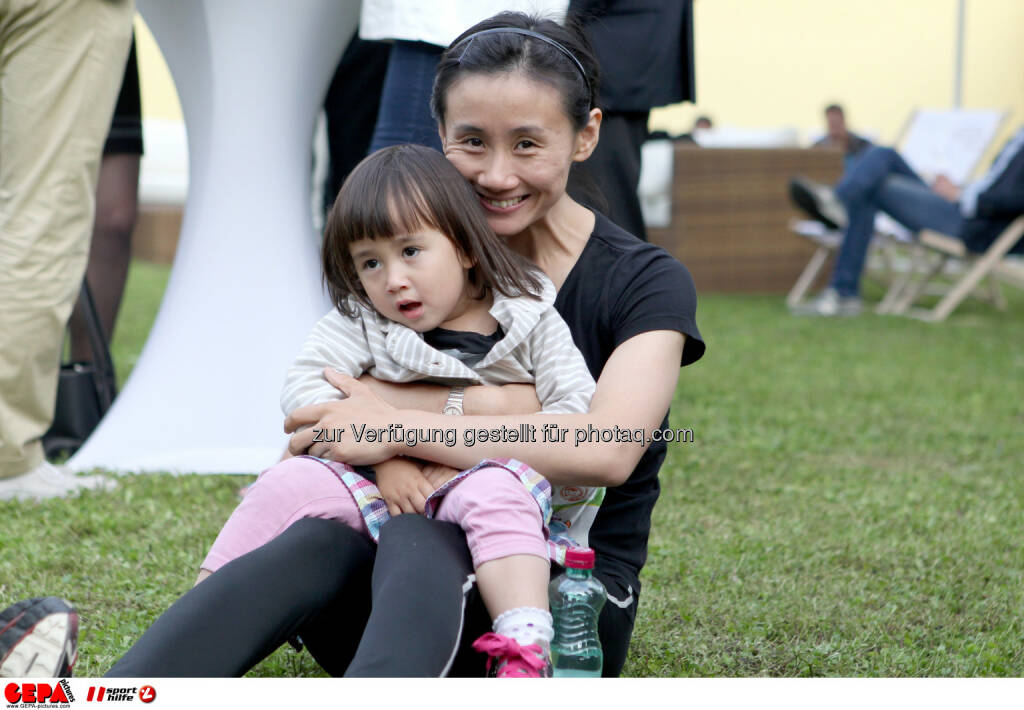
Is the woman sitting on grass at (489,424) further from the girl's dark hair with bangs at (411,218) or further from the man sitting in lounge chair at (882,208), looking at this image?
the man sitting in lounge chair at (882,208)

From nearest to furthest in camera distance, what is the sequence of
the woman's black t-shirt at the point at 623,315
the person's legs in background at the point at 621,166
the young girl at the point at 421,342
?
1. the young girl at the point at 421,342
2. the woman's black t-shirt at the point at 623,315
3. the person's legs in background at the point at 621,166

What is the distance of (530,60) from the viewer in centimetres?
144

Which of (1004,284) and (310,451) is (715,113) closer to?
(1004,284)

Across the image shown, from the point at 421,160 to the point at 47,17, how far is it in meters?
1.32

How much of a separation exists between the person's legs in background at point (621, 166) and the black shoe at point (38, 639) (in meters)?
1.31

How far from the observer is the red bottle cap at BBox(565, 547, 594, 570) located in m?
1.26

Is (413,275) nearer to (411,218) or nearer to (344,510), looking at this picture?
(411,218)

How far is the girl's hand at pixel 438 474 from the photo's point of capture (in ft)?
4.37
